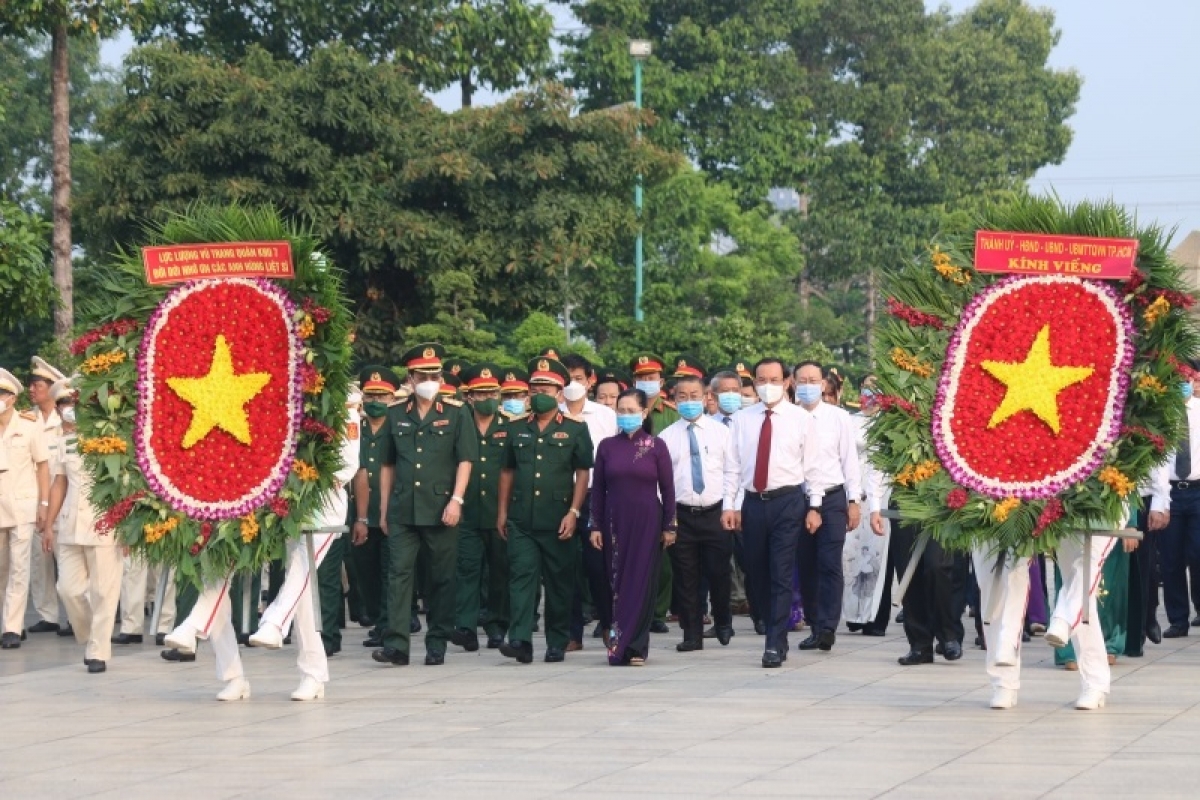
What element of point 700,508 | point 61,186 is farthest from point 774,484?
point 61,186

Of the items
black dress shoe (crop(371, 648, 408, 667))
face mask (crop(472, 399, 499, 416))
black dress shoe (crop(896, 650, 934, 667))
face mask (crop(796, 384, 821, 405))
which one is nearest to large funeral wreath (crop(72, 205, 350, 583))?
black dress shoe (crop(371, 648, 408, 667))

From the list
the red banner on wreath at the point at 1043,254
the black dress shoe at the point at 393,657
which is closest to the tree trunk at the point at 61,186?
the black dress shoe at the point at 393,657

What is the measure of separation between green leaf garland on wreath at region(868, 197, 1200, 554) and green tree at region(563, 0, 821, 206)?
39731 mm

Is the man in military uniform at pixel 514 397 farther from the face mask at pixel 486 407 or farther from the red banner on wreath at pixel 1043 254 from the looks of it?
the red banner on wreath at pixel 1043 254

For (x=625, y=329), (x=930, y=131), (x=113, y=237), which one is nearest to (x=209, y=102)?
(x=113, y=237)

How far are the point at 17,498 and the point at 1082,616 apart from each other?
886 centimetres

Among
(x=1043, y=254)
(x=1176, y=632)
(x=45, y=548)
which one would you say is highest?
(x=1043, y=254)

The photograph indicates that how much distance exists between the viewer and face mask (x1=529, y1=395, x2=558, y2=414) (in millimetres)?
15117

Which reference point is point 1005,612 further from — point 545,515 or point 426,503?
point 426,503

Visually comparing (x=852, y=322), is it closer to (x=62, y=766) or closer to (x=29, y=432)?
(x=29, y=432)

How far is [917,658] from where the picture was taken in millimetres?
14383

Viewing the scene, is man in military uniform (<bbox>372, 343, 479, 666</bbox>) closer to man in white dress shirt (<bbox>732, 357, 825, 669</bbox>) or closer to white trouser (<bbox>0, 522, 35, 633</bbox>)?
man in white dress shirt (<bbox>732, 357, 825, 669</bbox>)

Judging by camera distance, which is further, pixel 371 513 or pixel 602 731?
pixel 371 513

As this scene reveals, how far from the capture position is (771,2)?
183 ft
